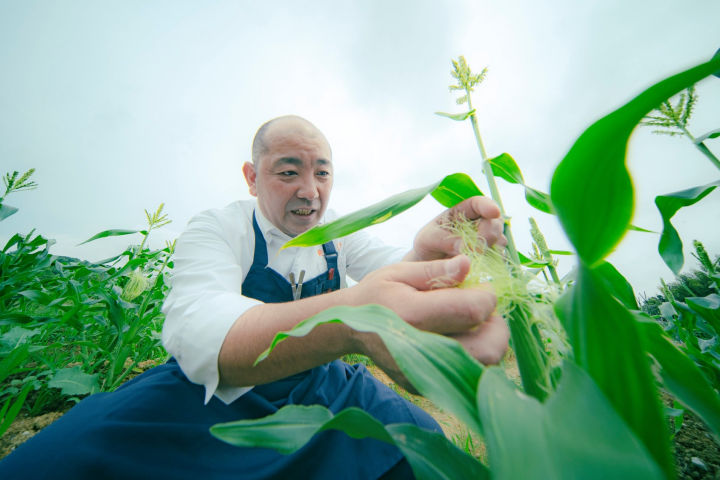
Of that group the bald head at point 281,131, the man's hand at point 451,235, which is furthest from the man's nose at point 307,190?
the man's hand at point 451,235

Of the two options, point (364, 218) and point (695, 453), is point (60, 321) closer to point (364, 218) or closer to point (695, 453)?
point (364, 218)

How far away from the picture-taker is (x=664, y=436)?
25cm

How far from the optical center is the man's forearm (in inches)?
20.3

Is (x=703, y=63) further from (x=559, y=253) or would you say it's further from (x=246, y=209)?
(x=246, y=209)

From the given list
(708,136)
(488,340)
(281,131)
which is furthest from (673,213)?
(281,131)

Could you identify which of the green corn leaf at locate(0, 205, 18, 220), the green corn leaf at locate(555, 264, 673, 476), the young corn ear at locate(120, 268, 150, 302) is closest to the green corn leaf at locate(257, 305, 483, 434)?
the green corn leaf at locate(555, 264, 673, 476)

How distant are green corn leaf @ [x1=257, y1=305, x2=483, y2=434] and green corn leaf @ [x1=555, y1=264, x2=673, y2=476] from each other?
A: 0.36ft

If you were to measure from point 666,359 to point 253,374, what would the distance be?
70cm

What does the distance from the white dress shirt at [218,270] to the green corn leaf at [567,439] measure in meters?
0.58

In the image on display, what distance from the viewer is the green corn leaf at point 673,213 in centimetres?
64

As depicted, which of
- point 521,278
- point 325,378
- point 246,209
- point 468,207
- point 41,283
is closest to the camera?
point 521,278

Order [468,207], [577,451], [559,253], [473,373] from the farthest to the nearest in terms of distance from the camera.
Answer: [559,253], [468,207], [473,373], [577,451]

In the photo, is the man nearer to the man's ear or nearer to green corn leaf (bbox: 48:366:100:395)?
the man's ear

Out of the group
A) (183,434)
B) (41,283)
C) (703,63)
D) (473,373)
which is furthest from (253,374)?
(41,283)
